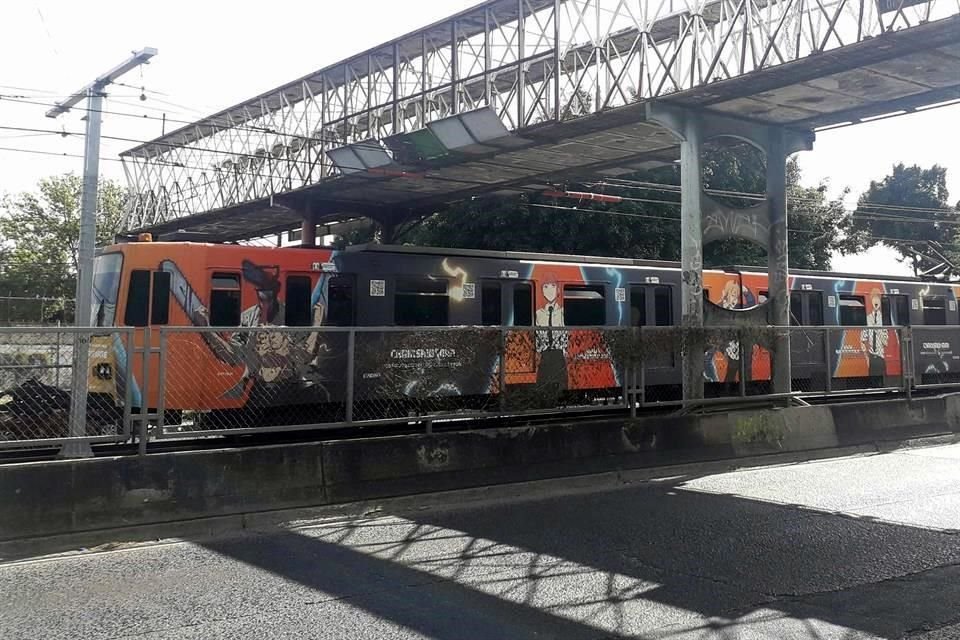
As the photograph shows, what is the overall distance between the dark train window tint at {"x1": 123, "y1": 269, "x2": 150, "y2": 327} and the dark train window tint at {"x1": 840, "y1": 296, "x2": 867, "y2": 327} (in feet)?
50.7

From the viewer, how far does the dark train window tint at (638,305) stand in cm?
1634

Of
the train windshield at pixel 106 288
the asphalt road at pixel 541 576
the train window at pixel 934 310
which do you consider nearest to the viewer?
the asphalt road at pixel 541 576

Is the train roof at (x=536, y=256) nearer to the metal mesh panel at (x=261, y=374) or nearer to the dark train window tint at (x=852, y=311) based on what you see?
the dark train window tint at (x=852, y=311)

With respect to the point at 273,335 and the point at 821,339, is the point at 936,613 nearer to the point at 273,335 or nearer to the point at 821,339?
the point at 273,335

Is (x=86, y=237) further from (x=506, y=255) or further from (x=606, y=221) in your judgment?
(x=606, y=221)

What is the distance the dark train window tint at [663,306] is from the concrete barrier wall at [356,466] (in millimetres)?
4444

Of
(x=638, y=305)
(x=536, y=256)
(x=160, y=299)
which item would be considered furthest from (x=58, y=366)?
(x=638, y=305)

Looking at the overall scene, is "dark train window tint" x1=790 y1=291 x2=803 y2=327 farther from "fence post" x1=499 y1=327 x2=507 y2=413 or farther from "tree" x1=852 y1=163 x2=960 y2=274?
"tree" x1=852 y1=163 x2=960 y2=274

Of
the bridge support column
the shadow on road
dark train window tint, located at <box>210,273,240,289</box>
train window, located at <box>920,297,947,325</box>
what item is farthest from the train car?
train window, located at <box>920,297,947,325</box>

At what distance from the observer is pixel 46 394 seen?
7.98 metres

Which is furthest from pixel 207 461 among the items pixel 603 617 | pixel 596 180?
pixel 596 180

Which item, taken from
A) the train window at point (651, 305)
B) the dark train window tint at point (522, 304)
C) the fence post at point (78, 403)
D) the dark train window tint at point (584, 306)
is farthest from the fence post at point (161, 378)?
the train window at point (651, 305)

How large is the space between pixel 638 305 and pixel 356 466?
30.1ft

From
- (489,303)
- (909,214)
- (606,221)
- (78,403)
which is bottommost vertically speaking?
(78,403)
